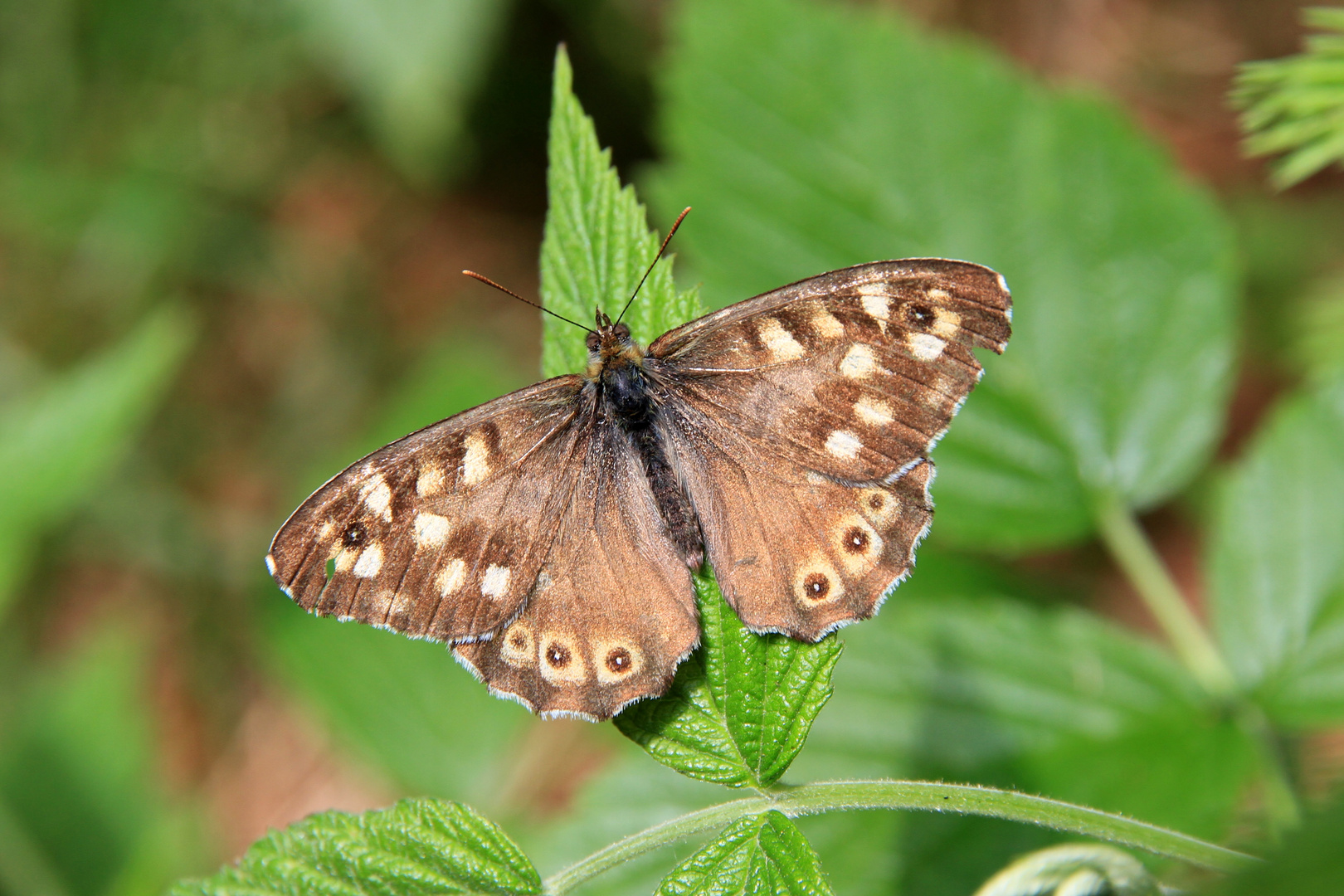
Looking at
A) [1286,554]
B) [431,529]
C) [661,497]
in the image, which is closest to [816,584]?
[661,497]

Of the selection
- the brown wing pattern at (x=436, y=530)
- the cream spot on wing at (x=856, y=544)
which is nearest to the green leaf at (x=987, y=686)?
the cream spot on wing at (x=856, y=544)

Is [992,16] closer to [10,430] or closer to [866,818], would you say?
[866,818]

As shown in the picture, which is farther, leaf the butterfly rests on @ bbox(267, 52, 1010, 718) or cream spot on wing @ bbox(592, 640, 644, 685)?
leaf the butterfly rests on @ bbox(267, 52, 1010, 718)

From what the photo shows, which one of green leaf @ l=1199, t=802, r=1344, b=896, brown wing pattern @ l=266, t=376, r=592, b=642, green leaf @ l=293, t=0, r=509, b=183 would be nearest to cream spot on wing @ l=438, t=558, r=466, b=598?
brown wing pattern @ l=266, t=376, r=592, b=642

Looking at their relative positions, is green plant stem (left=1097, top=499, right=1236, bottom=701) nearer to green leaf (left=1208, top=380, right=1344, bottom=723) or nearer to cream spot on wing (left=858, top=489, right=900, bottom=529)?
green leaf (left=1208, top=380, right=1344, bottom=723)

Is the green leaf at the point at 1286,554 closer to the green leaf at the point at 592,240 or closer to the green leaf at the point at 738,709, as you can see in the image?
the green leaf at the point at 738,709

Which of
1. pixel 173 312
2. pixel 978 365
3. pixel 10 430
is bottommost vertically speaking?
pixel 978 365

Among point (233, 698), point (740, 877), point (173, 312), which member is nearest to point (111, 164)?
point (173, 312)
